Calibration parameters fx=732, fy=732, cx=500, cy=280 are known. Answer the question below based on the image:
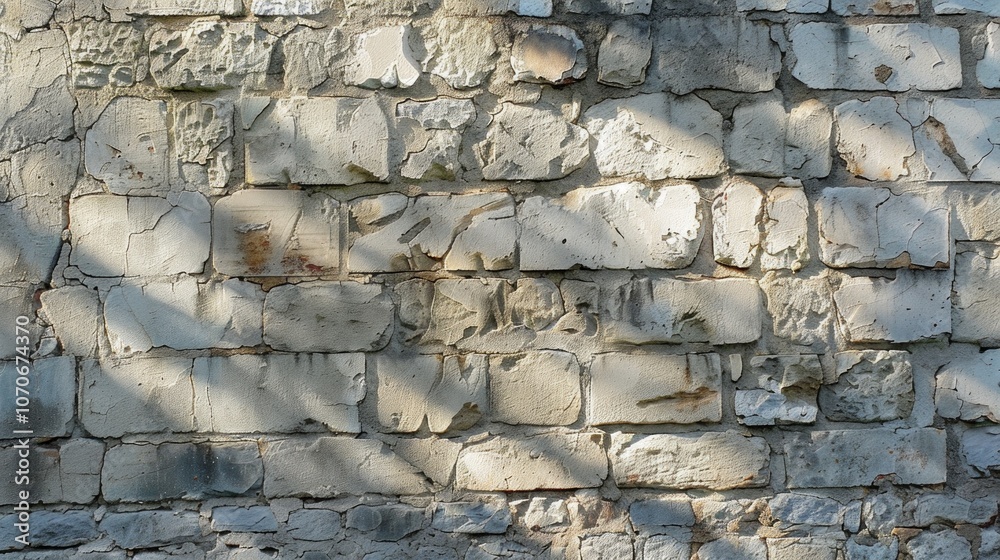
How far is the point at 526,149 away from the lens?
239cm

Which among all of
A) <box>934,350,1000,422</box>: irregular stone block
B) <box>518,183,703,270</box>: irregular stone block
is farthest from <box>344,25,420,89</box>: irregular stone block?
<box>934,350,1000,422</box>: irregular stone block

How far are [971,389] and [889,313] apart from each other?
1.20 feet

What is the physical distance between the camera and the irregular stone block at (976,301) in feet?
7.85

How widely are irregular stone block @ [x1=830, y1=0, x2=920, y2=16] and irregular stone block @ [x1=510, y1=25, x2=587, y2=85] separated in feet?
2.92

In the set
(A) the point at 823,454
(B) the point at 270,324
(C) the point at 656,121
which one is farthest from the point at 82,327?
(A) the point at 823,454

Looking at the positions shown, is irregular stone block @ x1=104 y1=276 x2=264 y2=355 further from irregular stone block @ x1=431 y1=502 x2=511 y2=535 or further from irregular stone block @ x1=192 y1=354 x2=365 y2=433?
irregular stone block @ x1=431 y1=502 x2=511 y2=535

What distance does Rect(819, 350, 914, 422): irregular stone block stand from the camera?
7.79 ft

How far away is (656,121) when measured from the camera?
2404mm

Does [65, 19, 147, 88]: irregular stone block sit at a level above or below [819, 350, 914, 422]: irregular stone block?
above

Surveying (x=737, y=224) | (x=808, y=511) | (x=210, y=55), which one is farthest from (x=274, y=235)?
(x=808, y=511)

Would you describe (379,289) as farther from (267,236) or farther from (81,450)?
(81,450)

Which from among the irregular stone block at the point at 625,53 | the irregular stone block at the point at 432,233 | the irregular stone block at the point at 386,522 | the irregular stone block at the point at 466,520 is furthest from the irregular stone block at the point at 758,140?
the irregular stone block at the point at 386,522

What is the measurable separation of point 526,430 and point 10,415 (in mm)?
1656

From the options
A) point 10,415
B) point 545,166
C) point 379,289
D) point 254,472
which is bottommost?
point 254,472
